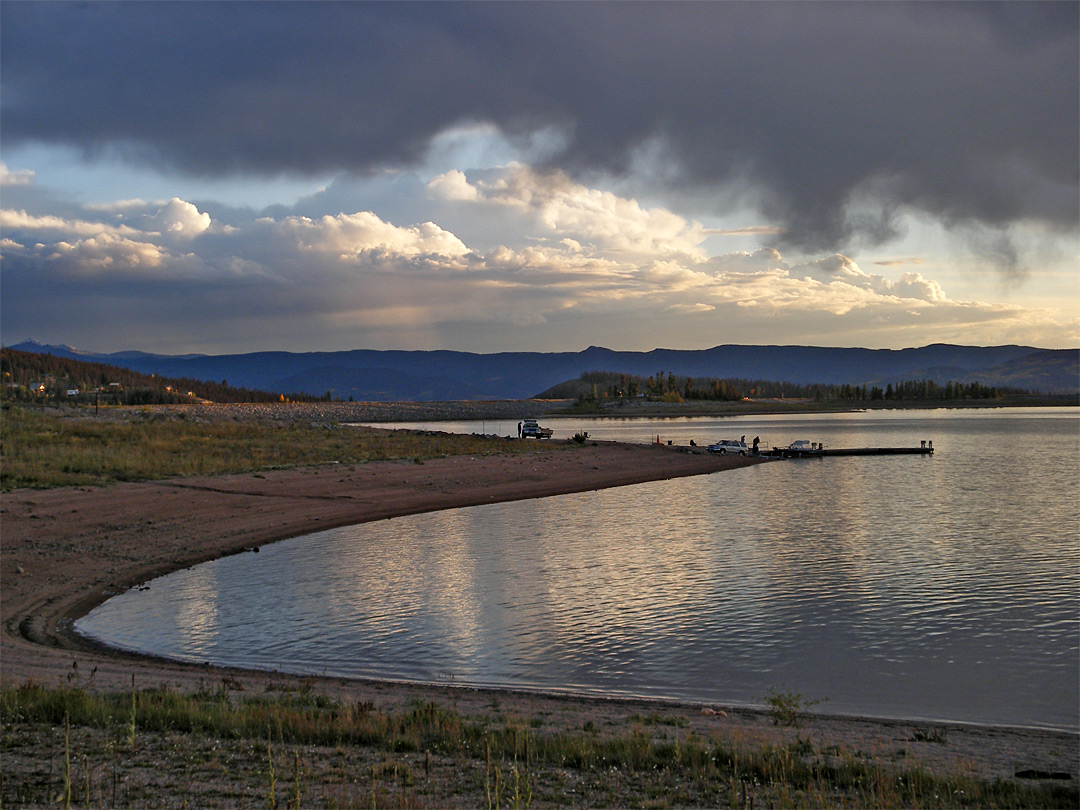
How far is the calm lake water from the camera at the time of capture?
13.9 metres

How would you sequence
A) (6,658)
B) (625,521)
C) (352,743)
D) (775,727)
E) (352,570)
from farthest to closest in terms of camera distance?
(625,521)
(352,570)
(6,658)
(775,727)
(352,743)

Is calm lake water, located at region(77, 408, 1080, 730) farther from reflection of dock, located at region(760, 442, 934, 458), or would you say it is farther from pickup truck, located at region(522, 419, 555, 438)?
pickup truck, located at region(522, 419, 555, 438)

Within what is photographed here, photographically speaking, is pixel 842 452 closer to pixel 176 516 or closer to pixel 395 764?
pixel 176 516

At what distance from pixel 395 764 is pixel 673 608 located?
11492 millimetres

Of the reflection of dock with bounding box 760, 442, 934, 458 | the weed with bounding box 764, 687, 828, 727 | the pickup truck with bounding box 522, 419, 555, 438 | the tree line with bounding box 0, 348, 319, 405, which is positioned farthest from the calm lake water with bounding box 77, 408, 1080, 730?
the tree line with bounding box 0, 348, 319, 405

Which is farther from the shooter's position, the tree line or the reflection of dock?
the tree line

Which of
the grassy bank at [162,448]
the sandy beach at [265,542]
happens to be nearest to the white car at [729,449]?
the grassy bank at [162,448]

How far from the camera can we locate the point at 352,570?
22.8m

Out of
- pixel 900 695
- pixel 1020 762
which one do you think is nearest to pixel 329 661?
pixel 900 695

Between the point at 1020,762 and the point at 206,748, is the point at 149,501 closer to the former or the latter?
the point at 206,748

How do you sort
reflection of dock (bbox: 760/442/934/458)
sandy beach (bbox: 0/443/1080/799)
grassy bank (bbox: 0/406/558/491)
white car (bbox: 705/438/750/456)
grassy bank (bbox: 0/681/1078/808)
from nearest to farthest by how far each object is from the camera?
grassy bank (bbox: 0/681/1078/808)
sandy beach (bbox: 0/443/1080/799)
grassy bank (bbox: 0/406/558/491)
white car (bbox: 705/438/750/456)
reflection of dock (bbox: 760/442/934/458)

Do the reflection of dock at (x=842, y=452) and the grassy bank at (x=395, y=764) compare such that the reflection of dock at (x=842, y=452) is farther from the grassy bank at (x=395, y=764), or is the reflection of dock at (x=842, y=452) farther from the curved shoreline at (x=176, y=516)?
the grassy bank at (x=395, y=764)

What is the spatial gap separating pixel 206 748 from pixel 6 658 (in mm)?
6636

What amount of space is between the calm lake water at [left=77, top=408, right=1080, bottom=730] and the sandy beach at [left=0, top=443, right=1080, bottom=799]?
105 centimetres
